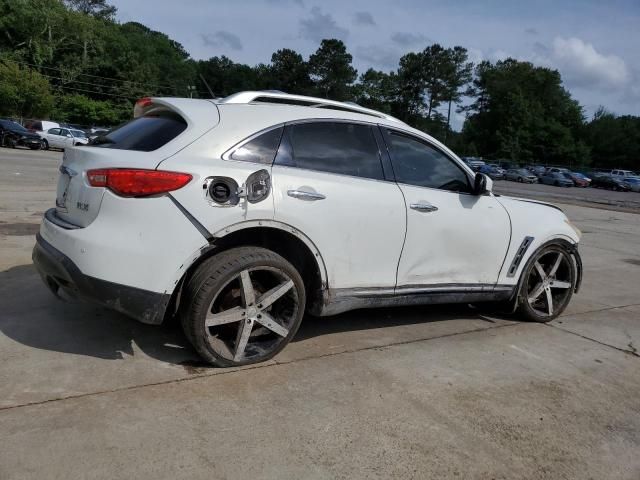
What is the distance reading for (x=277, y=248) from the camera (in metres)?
3.78

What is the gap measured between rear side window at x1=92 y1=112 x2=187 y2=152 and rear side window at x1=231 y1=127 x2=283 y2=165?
0.38m

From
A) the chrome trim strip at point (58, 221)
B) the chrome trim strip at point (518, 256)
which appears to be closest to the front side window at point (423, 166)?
the chrome trim strip at point (518, 256)

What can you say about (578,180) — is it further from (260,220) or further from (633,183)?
(260,220)

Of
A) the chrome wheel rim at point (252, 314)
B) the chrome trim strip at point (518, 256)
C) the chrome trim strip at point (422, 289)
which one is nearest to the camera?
the chrome wheel rim at point (252, 314)

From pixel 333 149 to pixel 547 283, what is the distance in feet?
8.41

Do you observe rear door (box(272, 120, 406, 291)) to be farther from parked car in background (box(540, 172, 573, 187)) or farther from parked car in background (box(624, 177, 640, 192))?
parked car in background (box(624, 177, 640, 192))

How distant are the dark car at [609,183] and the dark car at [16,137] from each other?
4627 cm

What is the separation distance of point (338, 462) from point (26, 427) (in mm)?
1520

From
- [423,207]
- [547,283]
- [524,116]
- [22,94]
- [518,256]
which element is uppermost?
[524,116]

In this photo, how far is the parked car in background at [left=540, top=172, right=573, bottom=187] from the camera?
50.2 m

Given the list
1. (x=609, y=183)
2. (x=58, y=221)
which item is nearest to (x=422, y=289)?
(x=58, y=221)

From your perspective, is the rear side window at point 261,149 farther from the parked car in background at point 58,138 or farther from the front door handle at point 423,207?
the parked car in background at point 58,138

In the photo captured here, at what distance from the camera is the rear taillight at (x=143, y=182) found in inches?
124

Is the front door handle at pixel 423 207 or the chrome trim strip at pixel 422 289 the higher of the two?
the front door handle at pixel 423 207
